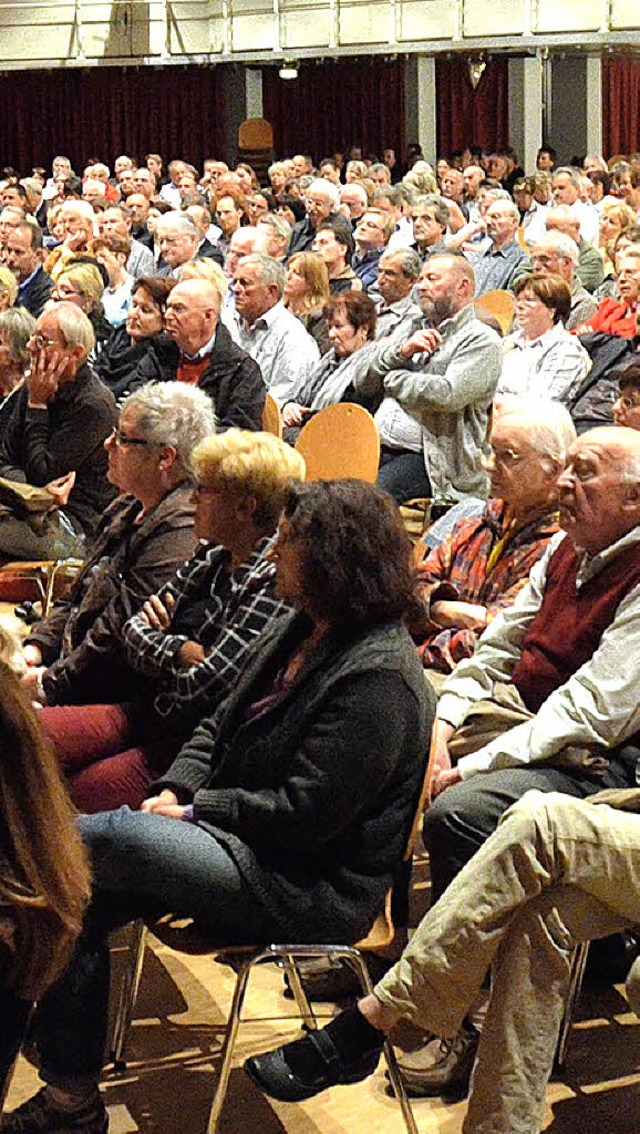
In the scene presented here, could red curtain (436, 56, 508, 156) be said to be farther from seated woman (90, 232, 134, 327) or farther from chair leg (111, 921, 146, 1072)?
chair leg (111, 921, 146, 1072)

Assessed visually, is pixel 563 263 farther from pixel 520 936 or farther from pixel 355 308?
pixel 520 936

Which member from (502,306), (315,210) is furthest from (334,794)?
(315,210)

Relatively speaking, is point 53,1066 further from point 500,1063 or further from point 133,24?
point 133,24

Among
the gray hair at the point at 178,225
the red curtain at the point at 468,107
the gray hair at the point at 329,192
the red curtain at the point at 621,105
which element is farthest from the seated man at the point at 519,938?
the red curtain at the point at 468,107

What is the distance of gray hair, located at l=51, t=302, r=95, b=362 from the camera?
17.3ft

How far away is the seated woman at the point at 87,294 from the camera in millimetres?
7461

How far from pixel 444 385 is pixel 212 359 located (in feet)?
2.94

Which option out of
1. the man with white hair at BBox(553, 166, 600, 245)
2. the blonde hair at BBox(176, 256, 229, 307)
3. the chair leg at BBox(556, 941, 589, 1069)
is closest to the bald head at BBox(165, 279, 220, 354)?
the blonde hair at BBox(176, 256, 229, 307)

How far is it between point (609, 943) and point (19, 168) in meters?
21.3

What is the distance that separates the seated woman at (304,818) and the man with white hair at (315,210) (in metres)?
8.56

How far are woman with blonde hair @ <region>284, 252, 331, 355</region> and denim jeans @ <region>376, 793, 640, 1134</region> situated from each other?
5229 mm

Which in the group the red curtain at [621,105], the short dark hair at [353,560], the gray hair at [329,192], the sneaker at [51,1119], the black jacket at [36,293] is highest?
the red curtain at [621,105]

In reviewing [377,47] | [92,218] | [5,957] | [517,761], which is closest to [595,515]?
[517,761]

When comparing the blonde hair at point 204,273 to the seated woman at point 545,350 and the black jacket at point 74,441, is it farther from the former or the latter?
the black jacket at point 74,441
